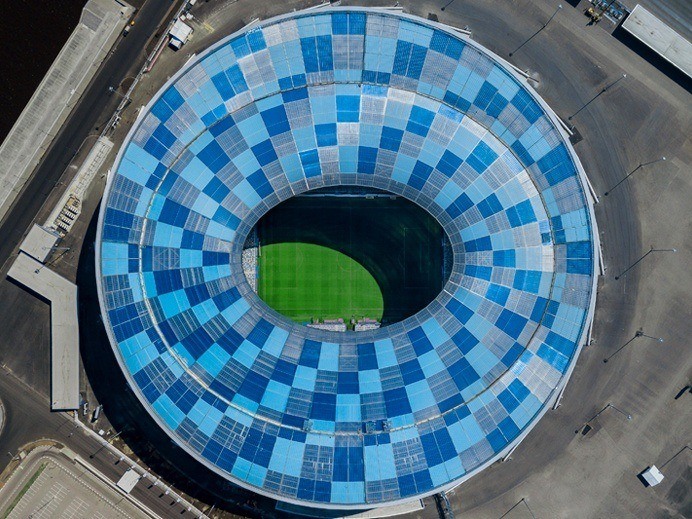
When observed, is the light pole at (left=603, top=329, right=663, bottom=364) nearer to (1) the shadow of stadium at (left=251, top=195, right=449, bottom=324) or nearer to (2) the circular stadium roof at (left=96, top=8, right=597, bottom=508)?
(2) the circular stadium roof at (left=96, top=8, right=597, bottom=508)

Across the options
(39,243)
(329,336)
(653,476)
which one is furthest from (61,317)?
(653,476)

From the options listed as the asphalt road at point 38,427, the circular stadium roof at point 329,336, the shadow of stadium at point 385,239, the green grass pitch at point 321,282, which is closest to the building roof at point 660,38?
the circular stadium roof at point 329,336

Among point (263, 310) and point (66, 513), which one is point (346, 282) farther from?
point (66, 513)

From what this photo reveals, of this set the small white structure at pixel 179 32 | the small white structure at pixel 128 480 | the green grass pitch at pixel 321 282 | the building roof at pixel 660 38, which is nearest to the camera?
the building roof at pixel 660 38

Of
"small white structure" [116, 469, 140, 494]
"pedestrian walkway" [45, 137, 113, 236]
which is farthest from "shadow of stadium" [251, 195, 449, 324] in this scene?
"small white structure" [116, 469, 140, 494]

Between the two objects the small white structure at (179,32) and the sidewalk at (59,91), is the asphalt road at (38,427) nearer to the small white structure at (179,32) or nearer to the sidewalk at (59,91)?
the sidewalk at (59,91)

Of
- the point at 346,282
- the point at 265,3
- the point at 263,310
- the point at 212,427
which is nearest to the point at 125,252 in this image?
the point at 263,310
